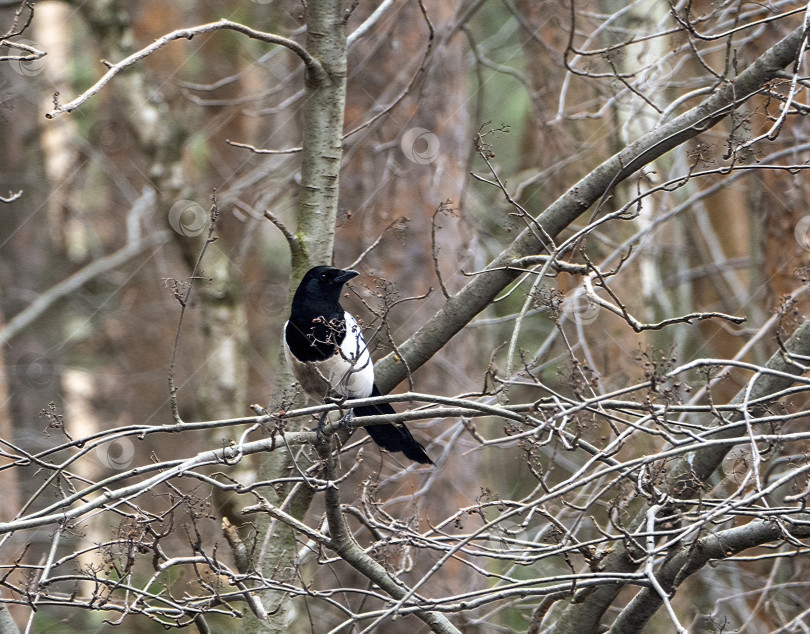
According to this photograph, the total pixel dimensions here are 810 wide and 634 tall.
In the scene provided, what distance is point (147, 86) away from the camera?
5.81m

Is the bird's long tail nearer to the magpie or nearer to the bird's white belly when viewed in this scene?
the magpie

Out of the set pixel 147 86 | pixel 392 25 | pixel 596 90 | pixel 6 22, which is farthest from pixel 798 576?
pixel 6 22

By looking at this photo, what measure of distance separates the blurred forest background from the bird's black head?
0.30 feet

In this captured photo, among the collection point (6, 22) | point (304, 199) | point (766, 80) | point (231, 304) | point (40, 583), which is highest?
point (6, 22)

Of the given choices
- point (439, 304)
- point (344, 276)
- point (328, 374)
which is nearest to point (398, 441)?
point (328, 374)

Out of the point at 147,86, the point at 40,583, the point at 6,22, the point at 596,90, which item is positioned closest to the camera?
the point at 40,583

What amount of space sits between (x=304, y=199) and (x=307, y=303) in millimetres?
447

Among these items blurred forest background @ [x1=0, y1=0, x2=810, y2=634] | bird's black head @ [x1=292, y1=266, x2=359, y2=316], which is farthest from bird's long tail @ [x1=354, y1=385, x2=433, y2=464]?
bird's black head @ [x1=292, y1=266, x2=359, y2=316]

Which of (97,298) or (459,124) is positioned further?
(97,298)

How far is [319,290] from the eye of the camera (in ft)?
13.0

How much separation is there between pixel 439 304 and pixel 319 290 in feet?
7.48

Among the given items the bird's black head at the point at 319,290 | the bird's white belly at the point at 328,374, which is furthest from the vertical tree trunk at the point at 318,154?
the bird's white belly at the point at 328,374

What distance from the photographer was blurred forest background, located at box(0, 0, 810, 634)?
101 inches

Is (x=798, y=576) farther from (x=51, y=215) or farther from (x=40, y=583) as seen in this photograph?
(x=51, y=215)
